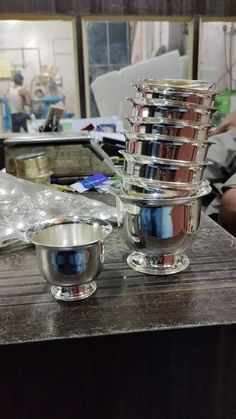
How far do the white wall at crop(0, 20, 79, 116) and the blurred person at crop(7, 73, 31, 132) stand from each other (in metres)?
0.08

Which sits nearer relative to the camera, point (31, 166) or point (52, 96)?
point (31, 166)

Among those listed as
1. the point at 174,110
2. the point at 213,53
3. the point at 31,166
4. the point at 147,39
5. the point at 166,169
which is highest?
the point at 147,39

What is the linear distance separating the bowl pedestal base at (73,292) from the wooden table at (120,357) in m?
0.02

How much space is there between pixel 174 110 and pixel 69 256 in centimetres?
31

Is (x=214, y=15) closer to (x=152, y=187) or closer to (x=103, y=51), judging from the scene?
(x=103, y=51)

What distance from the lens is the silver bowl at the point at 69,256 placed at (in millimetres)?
605

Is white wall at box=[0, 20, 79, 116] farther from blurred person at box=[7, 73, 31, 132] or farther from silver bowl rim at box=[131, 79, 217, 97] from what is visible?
silver bowl rim at box=[131, 79, 217, 97]

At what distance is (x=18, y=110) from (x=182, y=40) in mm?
1431

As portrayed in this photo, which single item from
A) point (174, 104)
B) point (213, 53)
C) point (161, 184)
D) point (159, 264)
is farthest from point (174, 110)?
point (213, 53)

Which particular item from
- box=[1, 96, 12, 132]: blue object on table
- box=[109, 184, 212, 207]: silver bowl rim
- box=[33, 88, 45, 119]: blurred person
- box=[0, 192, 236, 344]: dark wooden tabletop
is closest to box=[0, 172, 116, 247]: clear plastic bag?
box=[0, 192, 236, 344]: dark wooden tabletop

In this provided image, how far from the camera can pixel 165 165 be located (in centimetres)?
65

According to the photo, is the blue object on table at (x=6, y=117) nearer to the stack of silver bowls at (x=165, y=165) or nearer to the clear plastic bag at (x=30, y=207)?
the clear plastic bag at (x=30, y=207)

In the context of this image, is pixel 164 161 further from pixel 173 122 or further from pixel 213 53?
pixel 213 53

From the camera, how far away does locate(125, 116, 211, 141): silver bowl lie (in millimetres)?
634
